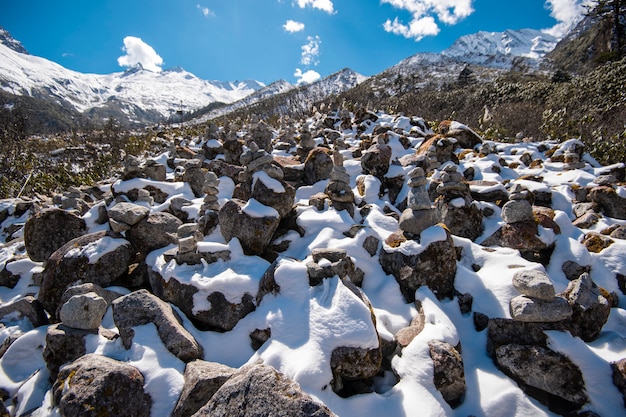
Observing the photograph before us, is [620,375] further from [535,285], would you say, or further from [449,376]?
[449,376]

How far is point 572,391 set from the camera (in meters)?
3.93

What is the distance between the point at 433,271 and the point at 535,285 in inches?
62.8

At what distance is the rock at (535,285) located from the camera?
14.5 ft

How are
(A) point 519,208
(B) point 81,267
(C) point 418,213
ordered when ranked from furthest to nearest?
(A) point 519,208, (C) point 418,213, (B) point 81,267

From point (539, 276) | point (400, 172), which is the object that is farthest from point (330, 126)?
point (539, 276)

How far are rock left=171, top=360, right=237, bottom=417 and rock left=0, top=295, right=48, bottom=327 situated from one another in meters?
4.08

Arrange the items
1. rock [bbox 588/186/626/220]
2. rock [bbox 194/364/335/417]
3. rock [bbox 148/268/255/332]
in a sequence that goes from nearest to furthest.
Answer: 1. rock [bbox 194/364/335/417]
2. rock [bbox 148/268/255/332]
3. rock [bbox 588/186/626/220]

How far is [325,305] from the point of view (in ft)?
15.6

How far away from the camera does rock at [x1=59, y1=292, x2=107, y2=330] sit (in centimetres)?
457

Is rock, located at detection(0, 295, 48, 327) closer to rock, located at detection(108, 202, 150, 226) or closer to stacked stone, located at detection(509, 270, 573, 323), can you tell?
rock, located at detection(108, 202, 150, 226)

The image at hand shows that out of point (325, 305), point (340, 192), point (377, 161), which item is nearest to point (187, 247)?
point (325, 305)

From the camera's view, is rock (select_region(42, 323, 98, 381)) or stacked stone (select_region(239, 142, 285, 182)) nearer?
rock (select_region(42, 323, 98, 381))

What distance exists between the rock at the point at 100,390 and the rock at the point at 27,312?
9.25 feet

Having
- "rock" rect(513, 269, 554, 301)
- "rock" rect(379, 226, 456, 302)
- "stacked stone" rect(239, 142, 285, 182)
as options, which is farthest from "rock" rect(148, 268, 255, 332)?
"rock" rect(513, 269, 554, 301)
